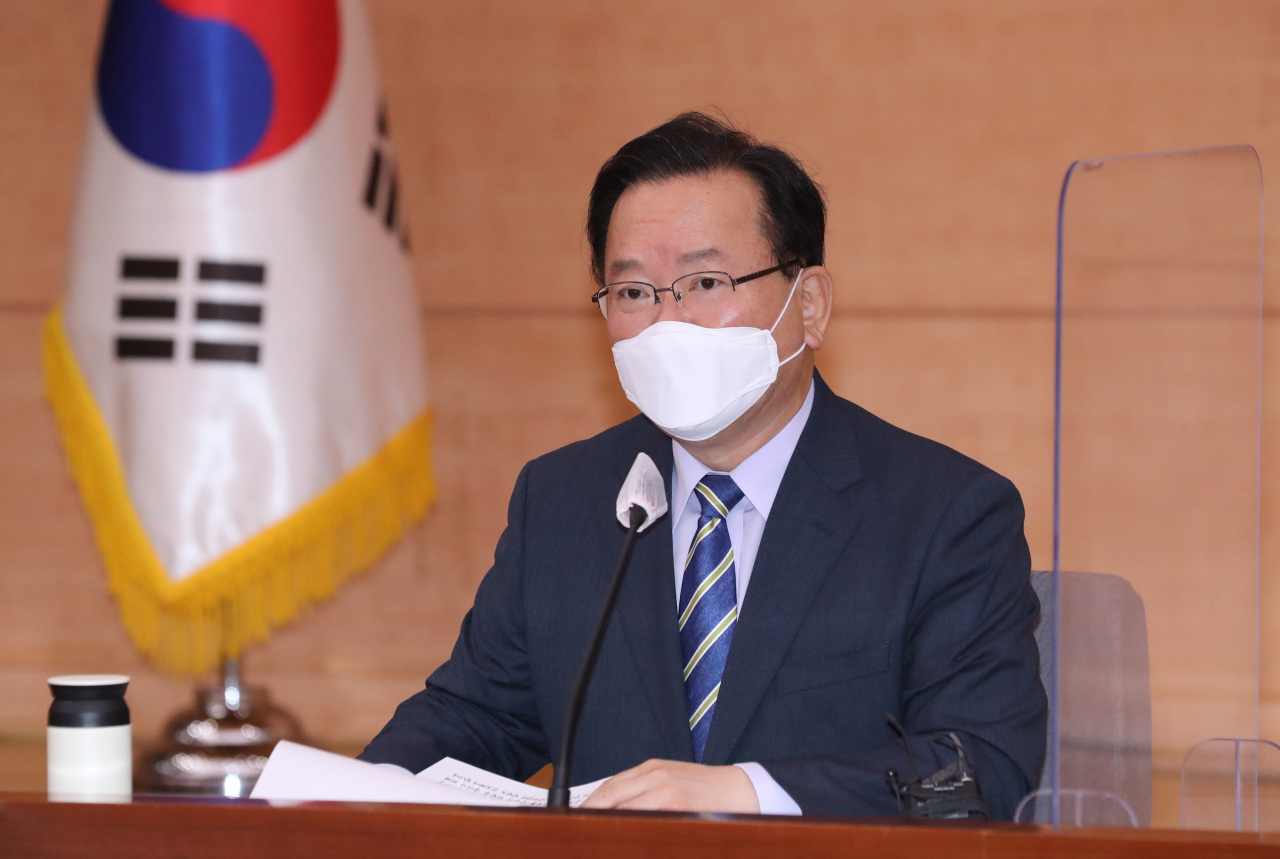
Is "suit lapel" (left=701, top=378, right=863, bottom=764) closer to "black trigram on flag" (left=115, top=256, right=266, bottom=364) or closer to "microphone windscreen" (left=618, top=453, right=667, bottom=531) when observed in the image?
"microphone windscreen" (left=618, top=453, right=667, bottom=531)

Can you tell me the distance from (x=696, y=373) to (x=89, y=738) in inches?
33.2

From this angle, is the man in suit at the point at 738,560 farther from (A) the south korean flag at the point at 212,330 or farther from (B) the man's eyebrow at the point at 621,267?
(A) the south korean flag at the point at 212,330

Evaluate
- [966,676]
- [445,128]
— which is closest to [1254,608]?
[966,676]

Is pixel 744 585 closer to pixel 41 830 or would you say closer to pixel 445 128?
pixel 41 830

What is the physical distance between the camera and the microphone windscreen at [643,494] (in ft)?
4.50

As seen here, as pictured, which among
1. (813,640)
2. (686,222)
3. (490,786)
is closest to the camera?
(490,786)

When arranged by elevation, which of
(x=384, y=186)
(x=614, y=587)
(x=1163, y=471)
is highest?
(x=384, y=186)

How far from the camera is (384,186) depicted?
→ 3.26 metres

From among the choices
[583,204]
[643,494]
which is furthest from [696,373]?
[583,204]

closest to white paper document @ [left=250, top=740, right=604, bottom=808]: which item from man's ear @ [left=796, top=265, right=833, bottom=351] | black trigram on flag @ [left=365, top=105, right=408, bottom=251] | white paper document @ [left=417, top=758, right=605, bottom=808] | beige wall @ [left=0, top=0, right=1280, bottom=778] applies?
white paper document @ [left=417, top=758, right=605, bottom=808]

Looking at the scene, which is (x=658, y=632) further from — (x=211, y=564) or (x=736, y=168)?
(x=211, y=564)

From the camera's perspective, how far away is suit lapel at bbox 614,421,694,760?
166 centimetres

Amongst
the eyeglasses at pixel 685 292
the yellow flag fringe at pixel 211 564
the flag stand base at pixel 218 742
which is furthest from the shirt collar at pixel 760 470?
the flag stand base at pixel 218 742

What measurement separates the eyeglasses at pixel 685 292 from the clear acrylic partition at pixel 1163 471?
70 cm
